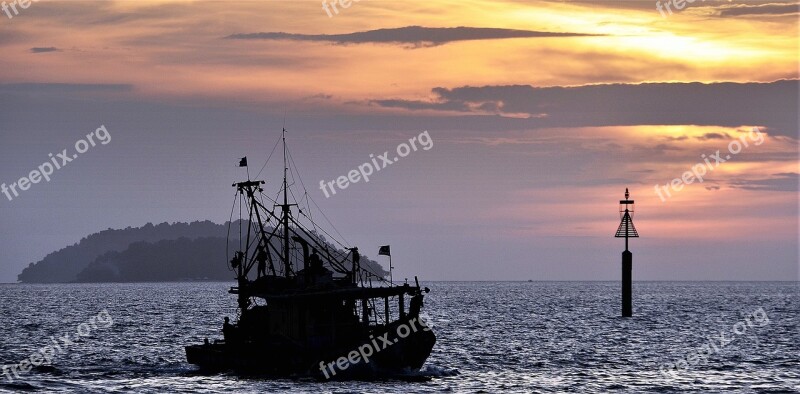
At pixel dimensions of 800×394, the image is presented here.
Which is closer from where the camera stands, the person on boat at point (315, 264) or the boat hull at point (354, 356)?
the boat hull at point (354, 356)

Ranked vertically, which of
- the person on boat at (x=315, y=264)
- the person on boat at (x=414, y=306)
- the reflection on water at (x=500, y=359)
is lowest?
the reflection on water at (x=500, y=359)

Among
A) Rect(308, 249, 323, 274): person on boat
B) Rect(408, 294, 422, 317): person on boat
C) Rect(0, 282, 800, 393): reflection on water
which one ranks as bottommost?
Rect(0, 282, 800, 393): reflection on water

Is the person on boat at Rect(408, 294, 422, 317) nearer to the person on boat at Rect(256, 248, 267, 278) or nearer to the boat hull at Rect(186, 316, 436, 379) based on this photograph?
the boat hull at Rect(186, 316, 436, 379)

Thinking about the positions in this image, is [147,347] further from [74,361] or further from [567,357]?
[567,357]

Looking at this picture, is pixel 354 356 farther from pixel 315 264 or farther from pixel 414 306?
pixel 315 264

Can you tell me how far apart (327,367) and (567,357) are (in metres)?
26.9

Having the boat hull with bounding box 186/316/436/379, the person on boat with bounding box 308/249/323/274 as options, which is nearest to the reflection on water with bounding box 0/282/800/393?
the boat hull with bounding box 186/316/436/379

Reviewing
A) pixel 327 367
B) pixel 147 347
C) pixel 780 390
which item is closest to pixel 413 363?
pixel 327 367

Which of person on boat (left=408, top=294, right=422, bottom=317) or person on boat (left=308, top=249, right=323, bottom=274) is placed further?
person on boat (left=308, top=249, right=323, bottom=274)

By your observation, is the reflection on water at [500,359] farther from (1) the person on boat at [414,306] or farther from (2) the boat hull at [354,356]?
(1) the person on boat at [414,306]

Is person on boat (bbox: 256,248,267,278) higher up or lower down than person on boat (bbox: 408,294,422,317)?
higher up

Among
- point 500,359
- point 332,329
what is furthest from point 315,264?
point 500,359

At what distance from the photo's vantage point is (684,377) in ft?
227

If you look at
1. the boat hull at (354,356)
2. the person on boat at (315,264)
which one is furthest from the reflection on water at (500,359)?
the person on boat at (315,264)
